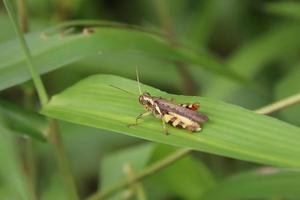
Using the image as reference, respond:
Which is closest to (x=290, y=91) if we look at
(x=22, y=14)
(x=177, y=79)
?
(x=177, y=79)

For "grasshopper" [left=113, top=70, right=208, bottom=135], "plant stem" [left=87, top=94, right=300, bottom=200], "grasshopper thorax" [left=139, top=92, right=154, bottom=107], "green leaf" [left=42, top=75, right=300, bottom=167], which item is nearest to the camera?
"green leaf" [left=42, top=75, right=300, bottom=167]

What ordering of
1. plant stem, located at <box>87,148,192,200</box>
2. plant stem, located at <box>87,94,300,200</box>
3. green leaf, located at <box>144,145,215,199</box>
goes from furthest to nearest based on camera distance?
1. green leaf, located at <box>144,145,215,199</box>
2. plant stem, located at <box>87,148,192,200</box>
3. plant stem, located at <box>87,94,300,200</box>

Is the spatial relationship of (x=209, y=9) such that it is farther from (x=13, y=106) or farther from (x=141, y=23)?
(x=13, y=106)

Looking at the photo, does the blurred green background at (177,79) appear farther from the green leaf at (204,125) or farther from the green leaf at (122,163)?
the green leaf at (204,125)

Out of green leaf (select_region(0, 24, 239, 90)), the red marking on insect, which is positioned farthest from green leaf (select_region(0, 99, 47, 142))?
the red marking on insect

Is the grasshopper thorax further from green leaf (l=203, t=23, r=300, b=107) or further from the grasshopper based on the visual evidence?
green leaf (l=203, t=23, r=300, b=107)

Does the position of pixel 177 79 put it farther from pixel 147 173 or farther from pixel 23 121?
pixel 23 121
